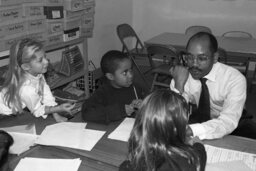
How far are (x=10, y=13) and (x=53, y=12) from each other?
1.64 ft

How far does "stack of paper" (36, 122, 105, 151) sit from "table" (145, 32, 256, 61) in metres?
2.14

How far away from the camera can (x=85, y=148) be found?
125cm

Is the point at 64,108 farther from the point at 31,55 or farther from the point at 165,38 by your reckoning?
the point at 165,38

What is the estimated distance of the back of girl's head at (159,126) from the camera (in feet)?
3.09

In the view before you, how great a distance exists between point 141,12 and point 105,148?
4.27 meters

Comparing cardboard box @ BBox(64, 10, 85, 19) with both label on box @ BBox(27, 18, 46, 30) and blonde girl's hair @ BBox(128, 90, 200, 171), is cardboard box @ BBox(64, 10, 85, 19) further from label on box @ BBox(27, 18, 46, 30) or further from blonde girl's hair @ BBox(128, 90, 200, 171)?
blonde girl's hair @ BBox(128, 90, 200, 171)

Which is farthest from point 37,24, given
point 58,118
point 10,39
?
point 58,118

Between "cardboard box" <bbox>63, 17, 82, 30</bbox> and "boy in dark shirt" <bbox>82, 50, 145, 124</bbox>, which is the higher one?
"cardboard box" <bbox>63, 17, 82, 30</bbox>

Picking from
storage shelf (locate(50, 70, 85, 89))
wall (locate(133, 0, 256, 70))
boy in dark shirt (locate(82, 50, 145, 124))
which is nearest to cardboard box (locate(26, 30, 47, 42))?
storage shelf (locate(50, 70, 85, 89))

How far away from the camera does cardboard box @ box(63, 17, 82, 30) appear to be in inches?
117

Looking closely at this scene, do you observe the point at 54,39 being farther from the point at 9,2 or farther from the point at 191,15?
the point at 191,15

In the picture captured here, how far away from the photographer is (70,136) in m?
1.36

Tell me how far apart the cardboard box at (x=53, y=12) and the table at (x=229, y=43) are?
1.07 meters

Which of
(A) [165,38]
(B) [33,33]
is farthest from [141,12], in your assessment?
(B) [33,33]
